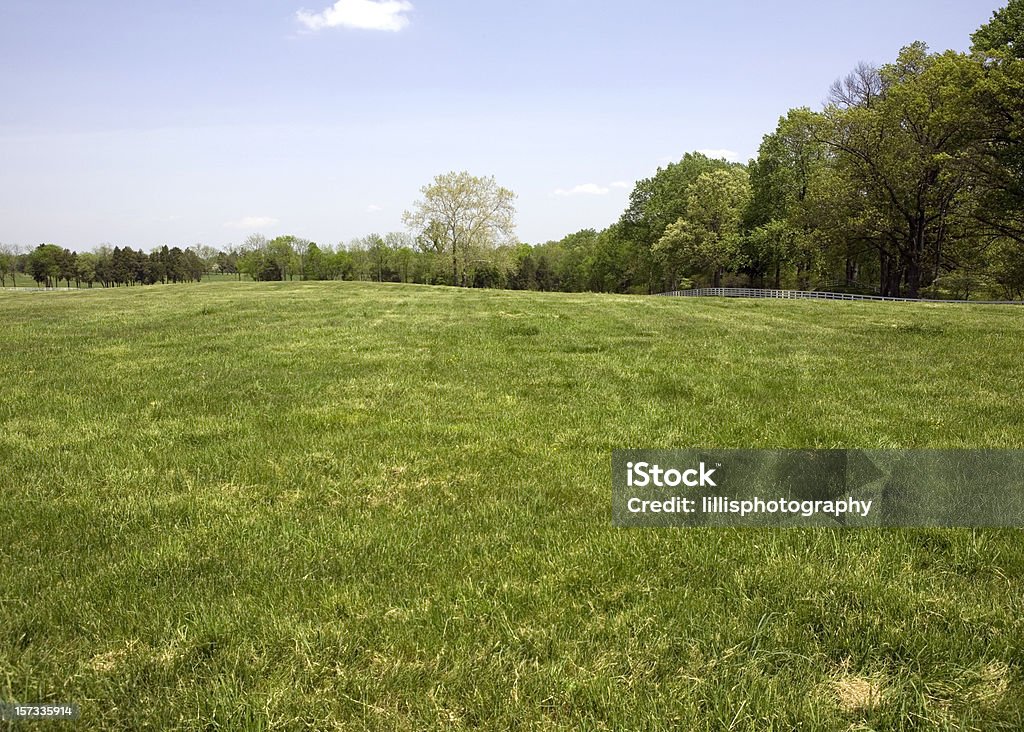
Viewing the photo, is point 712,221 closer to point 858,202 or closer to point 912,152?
point 858,202

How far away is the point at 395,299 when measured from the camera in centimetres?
2894

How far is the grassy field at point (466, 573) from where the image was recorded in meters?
3.07

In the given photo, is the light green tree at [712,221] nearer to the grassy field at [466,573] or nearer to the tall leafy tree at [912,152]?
the tall leafy tree at [912,152]

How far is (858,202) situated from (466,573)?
48152 millimetres

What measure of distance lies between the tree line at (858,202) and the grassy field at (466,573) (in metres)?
36.4

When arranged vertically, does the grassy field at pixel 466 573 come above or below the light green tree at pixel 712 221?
below

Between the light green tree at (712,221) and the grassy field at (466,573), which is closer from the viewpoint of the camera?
the grassy field at (466,573)

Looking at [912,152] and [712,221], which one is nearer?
[912,152]

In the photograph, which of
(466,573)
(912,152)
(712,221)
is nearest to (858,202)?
(912,152)

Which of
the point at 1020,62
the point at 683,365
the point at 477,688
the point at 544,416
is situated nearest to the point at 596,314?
the point at 683,365

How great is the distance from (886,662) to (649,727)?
1.59 m

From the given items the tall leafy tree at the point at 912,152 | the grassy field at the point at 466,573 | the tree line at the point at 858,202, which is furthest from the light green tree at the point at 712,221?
the grassy field at the point at 466,573

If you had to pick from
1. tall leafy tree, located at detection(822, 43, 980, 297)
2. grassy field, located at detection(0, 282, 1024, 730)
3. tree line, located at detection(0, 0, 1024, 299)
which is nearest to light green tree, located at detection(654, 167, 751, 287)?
tree line, located at detection(0, 0, 1024, 299)

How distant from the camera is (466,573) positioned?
14.0 ft
